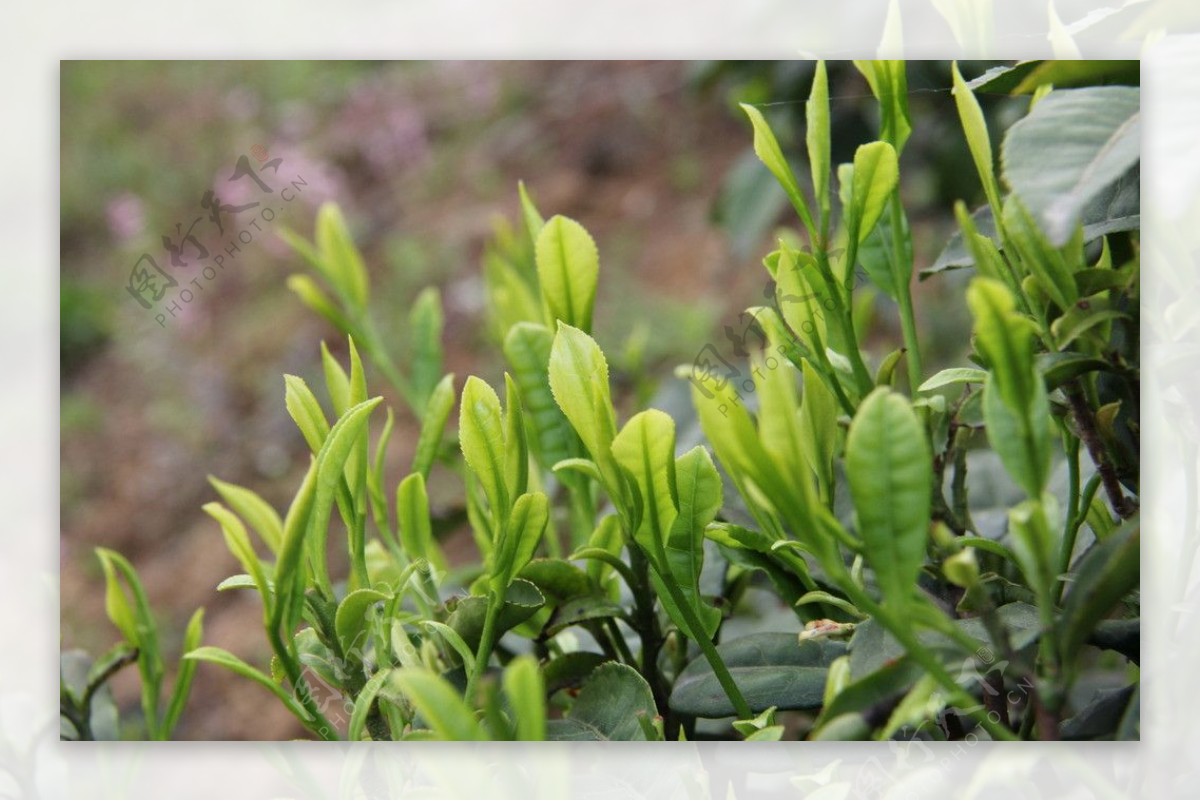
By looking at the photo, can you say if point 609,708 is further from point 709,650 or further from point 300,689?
point 300,689

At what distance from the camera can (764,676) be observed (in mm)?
597

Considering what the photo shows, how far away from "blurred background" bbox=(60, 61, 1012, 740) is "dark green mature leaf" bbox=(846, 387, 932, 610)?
2.51ft

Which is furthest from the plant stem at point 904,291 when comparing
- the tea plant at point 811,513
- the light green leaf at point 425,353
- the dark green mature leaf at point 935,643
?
the light green leaf at point 425,353

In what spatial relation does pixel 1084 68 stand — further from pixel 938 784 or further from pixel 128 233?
pixel 128 233

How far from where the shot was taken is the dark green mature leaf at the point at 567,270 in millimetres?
611

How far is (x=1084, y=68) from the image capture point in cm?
63

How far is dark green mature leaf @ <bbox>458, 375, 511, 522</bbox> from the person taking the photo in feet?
1.77

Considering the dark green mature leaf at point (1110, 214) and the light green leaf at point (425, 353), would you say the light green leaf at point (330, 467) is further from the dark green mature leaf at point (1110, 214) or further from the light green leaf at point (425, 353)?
the dark green mature leaf at point (1110, 214)

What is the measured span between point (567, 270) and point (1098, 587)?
0.32 meters

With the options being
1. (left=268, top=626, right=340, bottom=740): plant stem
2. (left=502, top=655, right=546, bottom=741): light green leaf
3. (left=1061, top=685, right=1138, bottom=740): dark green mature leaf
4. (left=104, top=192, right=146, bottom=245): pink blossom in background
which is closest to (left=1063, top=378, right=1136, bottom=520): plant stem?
(left=1061, top=685, right=1138, bottom=740): dark green mature leaf

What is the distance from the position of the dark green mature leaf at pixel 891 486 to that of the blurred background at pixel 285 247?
30.1 inches

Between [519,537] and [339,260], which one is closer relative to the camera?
[519,537]

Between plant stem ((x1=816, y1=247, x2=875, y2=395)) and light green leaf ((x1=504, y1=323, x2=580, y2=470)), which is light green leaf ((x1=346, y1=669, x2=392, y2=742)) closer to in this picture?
light green leaf ((x1=504, y1=323, x2=580, y2=470))

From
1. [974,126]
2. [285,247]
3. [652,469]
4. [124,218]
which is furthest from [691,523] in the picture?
[285,247]
